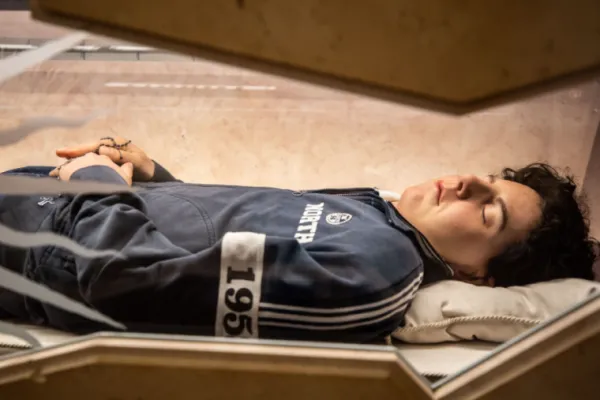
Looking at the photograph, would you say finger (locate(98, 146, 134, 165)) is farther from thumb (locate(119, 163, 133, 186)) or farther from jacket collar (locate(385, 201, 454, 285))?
jacket collar (locate(385, 201, 454, 285))

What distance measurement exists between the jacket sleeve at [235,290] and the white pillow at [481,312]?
0.11 meters

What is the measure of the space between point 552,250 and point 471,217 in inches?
6.0

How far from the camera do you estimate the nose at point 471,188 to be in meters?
0.88

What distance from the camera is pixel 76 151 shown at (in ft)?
3.14

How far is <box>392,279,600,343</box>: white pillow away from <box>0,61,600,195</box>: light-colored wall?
1.09 ft

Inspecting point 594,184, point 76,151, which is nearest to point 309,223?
point 76,151

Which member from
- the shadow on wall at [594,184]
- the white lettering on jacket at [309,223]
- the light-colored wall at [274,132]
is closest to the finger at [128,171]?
the light-colored wall at [274,132]

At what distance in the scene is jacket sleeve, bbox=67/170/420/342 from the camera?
2.24 ft

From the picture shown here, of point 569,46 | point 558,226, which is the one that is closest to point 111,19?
point 569,46

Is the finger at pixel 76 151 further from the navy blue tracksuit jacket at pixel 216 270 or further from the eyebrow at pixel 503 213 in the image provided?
the eyebrow at pixel 503 213

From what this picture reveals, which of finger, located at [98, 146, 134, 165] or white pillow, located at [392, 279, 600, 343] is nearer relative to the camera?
white pillow, located at [392, 279, 600, 343]

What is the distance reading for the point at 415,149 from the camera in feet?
3.83

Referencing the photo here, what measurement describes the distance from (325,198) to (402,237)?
0.52 feet

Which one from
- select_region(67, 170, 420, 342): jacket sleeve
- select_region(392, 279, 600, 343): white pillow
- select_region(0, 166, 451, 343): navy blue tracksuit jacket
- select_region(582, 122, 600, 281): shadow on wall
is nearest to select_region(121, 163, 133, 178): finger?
select_region(0, 166, 451, 343): navy blue tracksuit jacket
